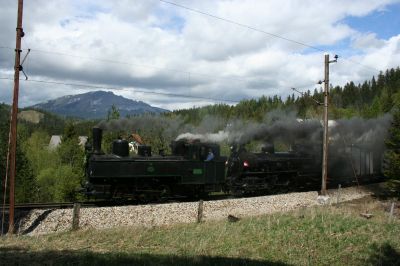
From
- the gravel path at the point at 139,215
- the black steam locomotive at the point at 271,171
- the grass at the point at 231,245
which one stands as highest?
the black steam locomotive at the point at 271,171

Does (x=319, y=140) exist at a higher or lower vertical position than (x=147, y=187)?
higher

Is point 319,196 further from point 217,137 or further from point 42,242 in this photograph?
point 42,242

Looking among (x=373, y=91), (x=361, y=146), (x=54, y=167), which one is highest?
(x=373, y=91)

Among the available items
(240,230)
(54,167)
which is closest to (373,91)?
(54,167)

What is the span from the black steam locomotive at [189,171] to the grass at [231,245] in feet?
17.6

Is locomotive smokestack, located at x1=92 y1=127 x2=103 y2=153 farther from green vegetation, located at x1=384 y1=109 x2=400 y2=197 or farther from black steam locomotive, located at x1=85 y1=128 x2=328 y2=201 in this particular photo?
green vegetation, located at x1=384 y1=109 x2=400 y2=197

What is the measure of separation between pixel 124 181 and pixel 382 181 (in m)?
22.1

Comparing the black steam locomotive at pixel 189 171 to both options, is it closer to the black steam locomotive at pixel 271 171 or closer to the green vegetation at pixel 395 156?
the black steam locomotive at pixel 271 171

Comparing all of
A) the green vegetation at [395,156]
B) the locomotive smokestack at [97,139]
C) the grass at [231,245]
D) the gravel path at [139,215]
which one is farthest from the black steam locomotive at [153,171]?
the green vegetation at [395,156]

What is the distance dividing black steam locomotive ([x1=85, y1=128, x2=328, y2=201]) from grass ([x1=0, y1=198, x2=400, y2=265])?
17.6 ft

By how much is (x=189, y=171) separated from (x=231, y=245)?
1006 cm

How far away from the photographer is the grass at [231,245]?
8.64m

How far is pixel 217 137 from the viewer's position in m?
24.4

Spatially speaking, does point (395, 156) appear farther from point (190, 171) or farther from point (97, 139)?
point (97, 139)
